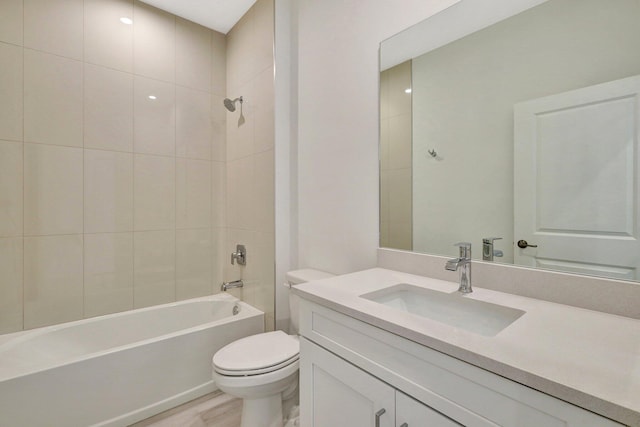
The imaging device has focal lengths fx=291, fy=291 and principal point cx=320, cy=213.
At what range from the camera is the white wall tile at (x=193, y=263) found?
7.71 ft

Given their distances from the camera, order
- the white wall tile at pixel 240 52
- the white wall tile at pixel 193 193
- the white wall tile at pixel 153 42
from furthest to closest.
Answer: the white wall tile at pixel 193 193 → the white wall tile at pixel 240 52 → the white wall tile at pixel 153 42

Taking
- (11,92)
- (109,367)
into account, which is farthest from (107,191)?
(109,367)

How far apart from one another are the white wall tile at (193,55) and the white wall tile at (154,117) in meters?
0.16

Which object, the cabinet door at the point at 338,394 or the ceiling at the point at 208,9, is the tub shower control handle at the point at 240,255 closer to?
the cabinet door at the point at 338,394

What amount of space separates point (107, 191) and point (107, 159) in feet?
0.73

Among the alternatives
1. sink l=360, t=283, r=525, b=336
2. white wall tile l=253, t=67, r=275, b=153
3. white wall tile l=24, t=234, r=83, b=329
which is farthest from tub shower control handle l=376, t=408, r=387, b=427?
white wall tile l=24, t=234, r=83, b=329

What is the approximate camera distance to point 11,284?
1733 millimetres

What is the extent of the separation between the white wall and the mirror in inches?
3.1

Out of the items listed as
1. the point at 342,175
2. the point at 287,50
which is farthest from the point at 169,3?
the point at 342,175

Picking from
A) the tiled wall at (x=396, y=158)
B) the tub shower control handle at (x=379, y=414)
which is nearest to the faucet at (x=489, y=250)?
the tiled wall at (x=396, y=158)

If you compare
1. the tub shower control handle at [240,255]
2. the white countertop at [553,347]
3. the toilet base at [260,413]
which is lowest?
the toilet base at [260,413]

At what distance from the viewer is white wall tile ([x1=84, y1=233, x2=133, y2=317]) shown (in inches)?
A: 77.7

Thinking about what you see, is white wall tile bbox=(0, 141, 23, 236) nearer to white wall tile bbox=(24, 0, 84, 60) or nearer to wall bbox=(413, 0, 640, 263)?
white wall tile bbox=(24, 0, 84, 60)

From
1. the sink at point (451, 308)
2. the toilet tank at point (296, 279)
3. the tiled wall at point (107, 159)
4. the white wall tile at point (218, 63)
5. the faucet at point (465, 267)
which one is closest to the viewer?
the sink at point (451, 308)
